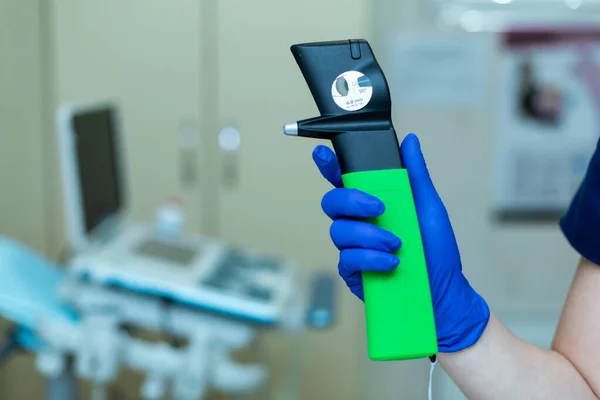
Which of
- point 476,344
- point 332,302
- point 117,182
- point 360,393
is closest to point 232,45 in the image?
point 117,182

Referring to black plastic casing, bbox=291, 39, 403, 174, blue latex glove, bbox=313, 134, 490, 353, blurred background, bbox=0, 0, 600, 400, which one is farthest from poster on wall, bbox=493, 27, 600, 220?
black plastic casing, bbox=291, 39, 403, 174

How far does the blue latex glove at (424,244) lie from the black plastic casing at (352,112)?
37 millimetres

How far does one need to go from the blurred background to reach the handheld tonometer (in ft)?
5.43

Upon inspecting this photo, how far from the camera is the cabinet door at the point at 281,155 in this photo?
2.38 m

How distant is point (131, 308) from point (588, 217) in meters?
0.95

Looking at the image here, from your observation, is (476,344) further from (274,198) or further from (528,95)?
(528,95)

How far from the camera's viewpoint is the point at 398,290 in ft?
2.33

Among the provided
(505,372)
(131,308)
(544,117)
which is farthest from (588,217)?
(544,117)

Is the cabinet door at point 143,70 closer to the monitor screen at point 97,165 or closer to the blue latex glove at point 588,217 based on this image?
the monitor screen at point 97,165

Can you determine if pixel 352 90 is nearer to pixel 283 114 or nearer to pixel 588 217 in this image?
pixel 588 217

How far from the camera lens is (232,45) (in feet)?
7.85

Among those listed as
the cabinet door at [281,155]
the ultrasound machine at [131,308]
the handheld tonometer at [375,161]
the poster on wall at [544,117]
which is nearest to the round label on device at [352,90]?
the handheld tonometer at [375,161]

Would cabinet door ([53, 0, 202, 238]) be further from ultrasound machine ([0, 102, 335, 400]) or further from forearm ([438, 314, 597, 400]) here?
forearm ([438, 314, 597, 400])

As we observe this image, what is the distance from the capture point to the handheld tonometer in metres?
0.70
